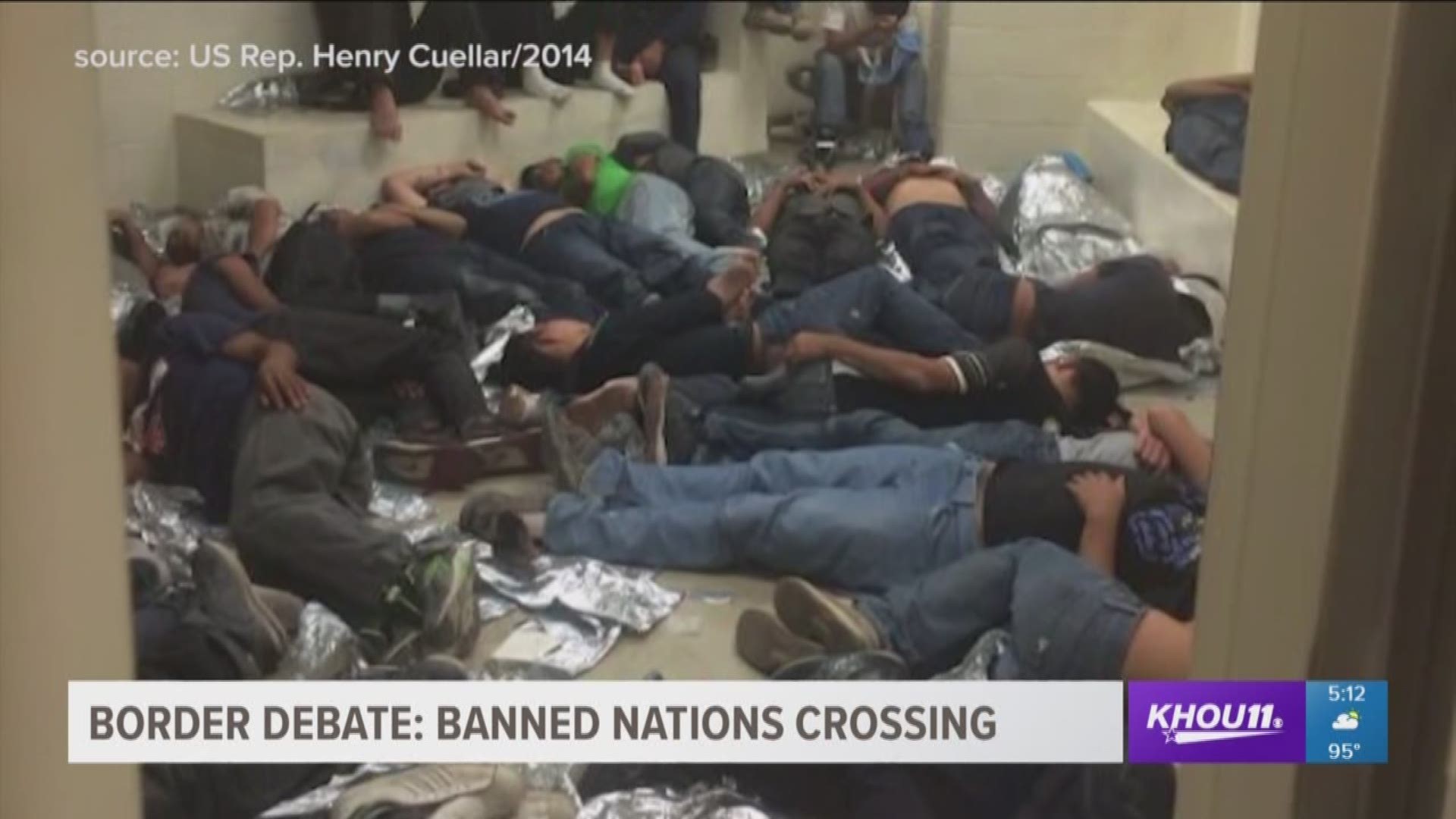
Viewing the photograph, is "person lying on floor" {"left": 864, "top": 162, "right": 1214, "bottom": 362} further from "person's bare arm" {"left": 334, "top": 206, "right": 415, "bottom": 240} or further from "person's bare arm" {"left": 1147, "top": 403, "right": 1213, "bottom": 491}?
"person's bare arm" {"left": 334, "top": 206, "right": 415, "bottom": 240}

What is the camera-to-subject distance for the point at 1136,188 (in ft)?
4.14

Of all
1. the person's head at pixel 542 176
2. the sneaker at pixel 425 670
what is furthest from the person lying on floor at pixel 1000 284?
the sneaker at pixel 425 670

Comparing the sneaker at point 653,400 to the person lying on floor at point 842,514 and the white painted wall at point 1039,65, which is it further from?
the white painted wall at point 1039,65

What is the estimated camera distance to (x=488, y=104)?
44.3 inches

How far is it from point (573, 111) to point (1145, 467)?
0.50 metres

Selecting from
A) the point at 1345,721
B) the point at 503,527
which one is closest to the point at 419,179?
the point at 503,527

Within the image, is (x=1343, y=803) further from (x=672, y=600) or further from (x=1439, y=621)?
(x=672, y=600)

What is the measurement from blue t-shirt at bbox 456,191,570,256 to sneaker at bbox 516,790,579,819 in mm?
395

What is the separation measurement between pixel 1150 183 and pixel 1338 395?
435 millimetres

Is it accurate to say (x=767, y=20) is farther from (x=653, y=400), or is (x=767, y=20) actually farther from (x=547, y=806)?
(x=547, y=806)

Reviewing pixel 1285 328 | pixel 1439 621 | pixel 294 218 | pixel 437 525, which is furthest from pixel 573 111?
pixel 1439 621

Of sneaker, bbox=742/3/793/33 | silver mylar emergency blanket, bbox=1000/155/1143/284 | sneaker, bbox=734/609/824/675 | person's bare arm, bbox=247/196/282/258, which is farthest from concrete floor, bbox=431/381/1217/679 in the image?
sneaker, bbox=742/3/793/33

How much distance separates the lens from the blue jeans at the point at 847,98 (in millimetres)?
1185

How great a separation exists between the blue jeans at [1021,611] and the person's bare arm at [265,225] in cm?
49
